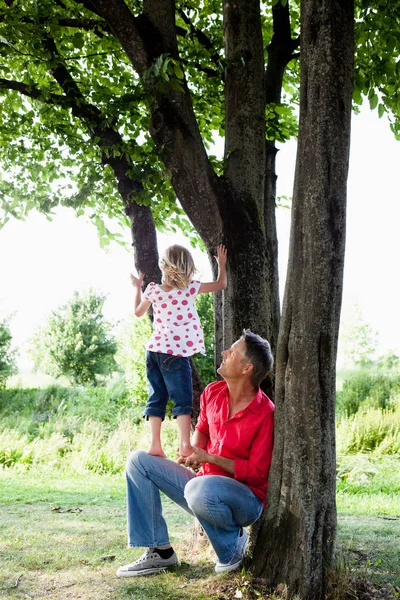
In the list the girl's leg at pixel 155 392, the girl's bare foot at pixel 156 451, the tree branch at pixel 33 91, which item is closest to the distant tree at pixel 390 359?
the tree branch at pixel 33 91

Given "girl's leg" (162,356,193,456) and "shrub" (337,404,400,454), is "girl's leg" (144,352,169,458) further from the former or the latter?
"shrub" (337,404,400,454)

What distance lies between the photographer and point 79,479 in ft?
34.4

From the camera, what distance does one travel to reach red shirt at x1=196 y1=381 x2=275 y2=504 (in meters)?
4.04

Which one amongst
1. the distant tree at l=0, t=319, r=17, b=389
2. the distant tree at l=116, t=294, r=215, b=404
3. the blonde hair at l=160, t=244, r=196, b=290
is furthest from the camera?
the distant tree at l=0, t=319, r=17, b=389

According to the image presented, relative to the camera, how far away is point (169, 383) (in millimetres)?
4992

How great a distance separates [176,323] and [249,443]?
50.5 inches

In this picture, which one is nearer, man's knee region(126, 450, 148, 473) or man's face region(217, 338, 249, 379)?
man's face region(217, 338, 249, 379)

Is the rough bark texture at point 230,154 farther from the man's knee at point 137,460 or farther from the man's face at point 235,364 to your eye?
the man's knee at point 137,460

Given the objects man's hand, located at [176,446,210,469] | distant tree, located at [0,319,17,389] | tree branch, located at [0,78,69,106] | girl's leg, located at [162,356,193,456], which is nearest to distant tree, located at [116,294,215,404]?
distant tree, located at [0,319,17,389]

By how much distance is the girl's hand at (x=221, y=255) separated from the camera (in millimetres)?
4801

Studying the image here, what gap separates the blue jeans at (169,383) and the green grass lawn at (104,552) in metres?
1.05

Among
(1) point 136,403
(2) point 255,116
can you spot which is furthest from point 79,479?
(2) point 255,116

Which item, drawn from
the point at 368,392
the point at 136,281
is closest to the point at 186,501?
the point at 136,281

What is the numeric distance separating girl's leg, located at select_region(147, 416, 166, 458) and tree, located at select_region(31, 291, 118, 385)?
22.6 meters
